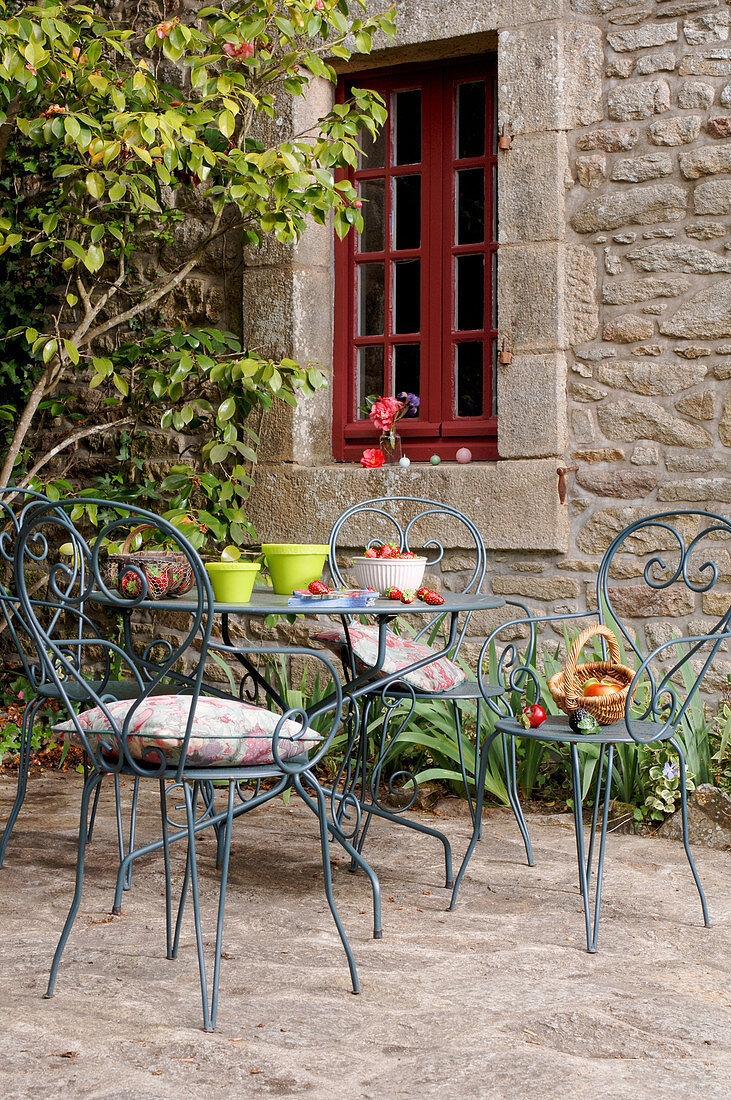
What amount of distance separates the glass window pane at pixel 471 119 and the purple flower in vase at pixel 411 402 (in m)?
0.98

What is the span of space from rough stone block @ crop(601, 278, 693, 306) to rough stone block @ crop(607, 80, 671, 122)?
58 cm

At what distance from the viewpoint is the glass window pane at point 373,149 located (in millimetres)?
4480

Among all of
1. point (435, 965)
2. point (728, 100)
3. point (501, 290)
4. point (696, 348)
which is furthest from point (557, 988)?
point (728, 100)

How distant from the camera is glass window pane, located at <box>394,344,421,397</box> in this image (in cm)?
444

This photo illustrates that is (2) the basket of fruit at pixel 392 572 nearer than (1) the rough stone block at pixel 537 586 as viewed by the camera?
Yes

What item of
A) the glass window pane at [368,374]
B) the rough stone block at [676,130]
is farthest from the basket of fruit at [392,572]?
the rough stone block at [676,130]

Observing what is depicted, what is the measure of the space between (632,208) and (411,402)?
1.09 m

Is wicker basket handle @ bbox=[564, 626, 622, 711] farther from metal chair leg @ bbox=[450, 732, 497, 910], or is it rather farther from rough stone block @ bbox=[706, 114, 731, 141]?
rough stone block @ bbox=[706, 114, 731, 141]

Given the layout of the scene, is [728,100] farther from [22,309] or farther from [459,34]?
[22,309]

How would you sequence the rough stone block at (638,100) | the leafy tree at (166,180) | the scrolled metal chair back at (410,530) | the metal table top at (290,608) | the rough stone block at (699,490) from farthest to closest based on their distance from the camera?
the scrolled metal chair back at (410,530) < the rough stone block at (638,100) < the rough stone block at (699,490) < the leafy tree at (166,180) < the metal table top at (290,608)

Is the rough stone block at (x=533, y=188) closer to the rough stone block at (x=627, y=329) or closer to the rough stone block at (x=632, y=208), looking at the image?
the rough stone block at (x=632, y=208)

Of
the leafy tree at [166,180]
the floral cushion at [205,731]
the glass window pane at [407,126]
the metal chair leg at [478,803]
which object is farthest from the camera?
the glass window pane at [407,126]

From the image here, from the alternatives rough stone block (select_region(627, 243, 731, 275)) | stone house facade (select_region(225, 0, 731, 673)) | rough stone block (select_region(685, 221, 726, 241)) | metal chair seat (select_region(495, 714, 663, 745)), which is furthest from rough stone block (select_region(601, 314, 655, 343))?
metal chair seat (select_region(495, 714, 663, 745))

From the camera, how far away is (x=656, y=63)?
382cm
